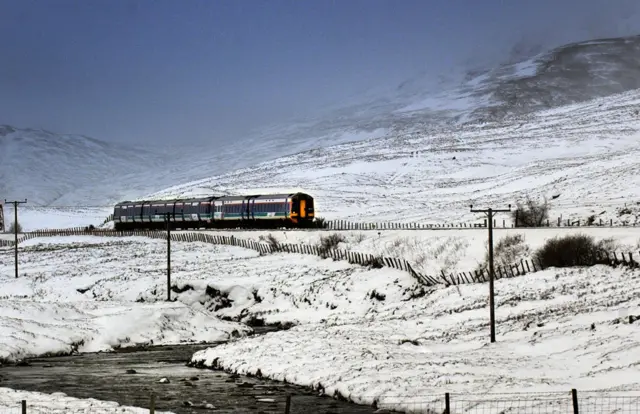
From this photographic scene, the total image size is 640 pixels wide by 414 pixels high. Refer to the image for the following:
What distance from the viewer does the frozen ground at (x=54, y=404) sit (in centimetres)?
2533

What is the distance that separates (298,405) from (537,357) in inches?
382

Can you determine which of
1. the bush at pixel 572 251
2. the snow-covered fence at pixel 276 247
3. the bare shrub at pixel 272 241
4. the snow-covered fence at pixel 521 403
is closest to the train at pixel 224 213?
the snow-covered fence at pixel 276 247

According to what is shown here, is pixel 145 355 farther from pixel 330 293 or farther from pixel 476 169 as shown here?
pixel 476 169

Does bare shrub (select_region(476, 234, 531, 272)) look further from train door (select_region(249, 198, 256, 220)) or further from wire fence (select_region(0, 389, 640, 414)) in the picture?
train door (select_region(249, 198, 256, 220))

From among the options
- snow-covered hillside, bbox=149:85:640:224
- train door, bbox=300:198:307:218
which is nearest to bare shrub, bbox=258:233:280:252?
train door, bbox=300:198:307:218

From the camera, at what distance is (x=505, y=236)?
2458 inches

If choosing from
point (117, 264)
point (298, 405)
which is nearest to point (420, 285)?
point (298, 405)

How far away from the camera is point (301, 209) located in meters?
94.8

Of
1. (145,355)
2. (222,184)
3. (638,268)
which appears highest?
(222,184)

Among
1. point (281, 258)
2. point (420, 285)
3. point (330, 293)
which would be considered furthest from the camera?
point (281, 258)

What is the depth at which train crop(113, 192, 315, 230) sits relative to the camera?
9431 centimetres

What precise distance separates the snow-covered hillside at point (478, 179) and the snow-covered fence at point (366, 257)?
96.3ft

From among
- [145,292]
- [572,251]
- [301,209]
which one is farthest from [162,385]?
[301,209]

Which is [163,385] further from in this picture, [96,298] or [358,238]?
[358,238]
